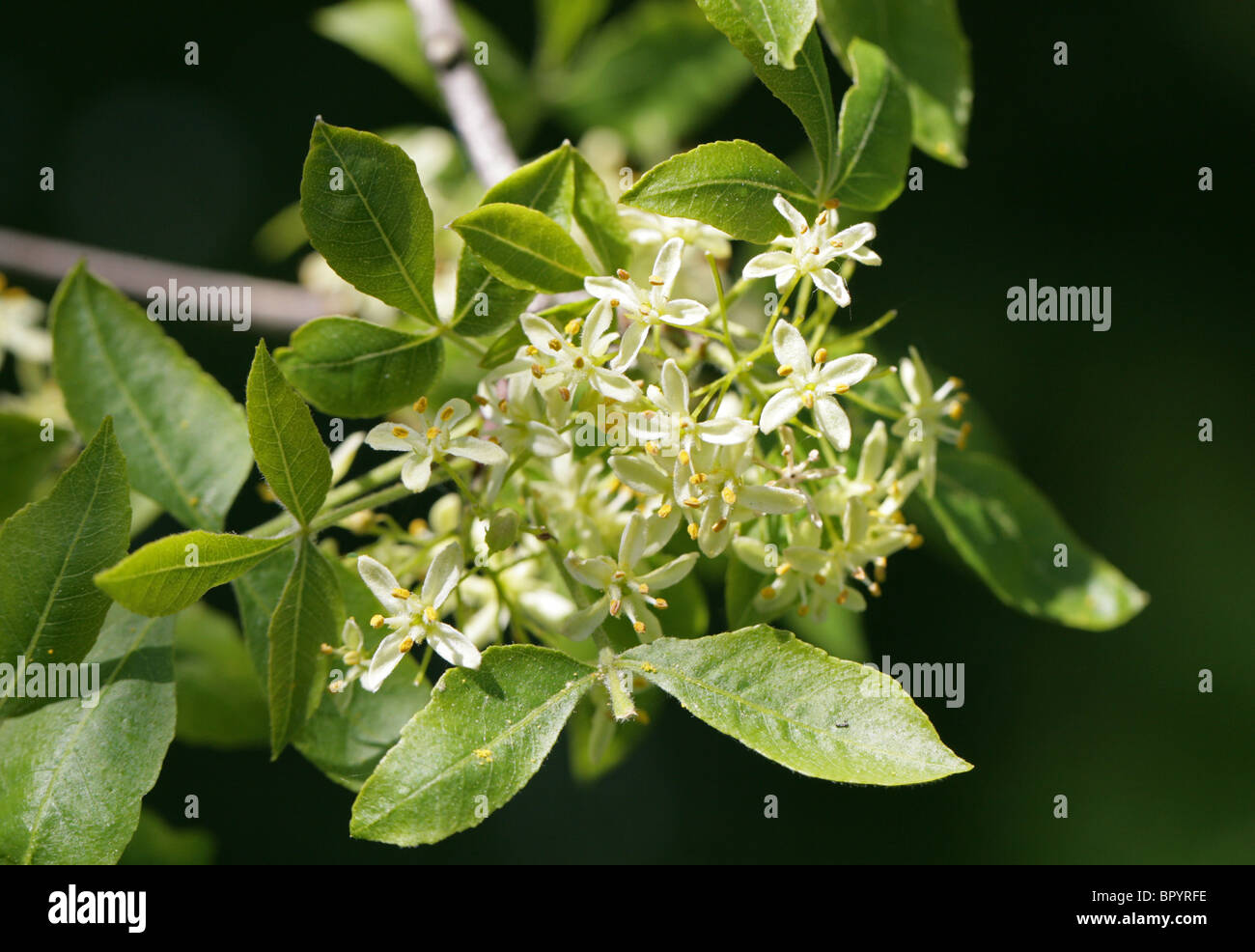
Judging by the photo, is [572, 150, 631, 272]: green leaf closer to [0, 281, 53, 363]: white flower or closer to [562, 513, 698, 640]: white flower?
[562, 513, 698, 640]: white flower

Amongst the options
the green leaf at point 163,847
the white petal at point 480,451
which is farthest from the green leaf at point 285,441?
the green leaf at point 163,847

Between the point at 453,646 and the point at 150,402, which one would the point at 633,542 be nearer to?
the point at 453,646

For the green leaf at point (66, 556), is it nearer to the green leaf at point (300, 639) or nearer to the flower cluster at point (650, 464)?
the green leaf at point (300, 639)

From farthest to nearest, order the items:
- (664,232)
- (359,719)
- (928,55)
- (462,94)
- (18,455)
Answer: (462,94), (18,455), (928,55), (664,232), (359,719)

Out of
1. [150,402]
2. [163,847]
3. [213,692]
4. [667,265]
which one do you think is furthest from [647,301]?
[163,847]

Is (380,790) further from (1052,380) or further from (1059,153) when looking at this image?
(1059,153)
